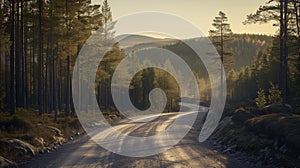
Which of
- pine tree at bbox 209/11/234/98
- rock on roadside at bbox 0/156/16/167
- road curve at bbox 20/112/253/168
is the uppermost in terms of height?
pine tree at bbox 209/11/234/98

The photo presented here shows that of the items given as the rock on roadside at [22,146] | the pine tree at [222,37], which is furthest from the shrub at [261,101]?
the rock on roadside at [22,146]

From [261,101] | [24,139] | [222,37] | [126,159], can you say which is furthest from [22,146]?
[222,37]

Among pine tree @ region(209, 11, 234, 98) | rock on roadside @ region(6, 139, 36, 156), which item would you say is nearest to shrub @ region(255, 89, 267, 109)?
pine tree @ region(209, 11, 234, 98)

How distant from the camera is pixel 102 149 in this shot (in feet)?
64.8

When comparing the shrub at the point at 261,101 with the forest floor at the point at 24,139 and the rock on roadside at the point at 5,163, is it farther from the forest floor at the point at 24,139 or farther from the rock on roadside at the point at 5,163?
the rock on roadside at the point at 5,163

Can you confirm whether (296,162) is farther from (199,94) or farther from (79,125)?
(199,94)

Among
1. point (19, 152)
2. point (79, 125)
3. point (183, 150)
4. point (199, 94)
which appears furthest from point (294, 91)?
point (199, 94)

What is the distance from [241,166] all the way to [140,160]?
4.02m

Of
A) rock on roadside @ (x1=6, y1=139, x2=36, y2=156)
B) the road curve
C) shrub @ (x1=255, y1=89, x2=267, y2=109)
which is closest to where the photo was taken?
the road curve

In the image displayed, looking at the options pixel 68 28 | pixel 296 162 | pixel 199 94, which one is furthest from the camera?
pixel 199 94

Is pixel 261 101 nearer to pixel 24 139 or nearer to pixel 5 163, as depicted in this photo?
pixel 24 139

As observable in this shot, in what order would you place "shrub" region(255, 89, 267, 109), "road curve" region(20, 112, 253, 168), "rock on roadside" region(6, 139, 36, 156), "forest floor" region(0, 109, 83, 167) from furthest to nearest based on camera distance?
1. "shrub" region(255, 89, 267, 109)
2. "rock on roadside" region(6, 139, 36, 156)
3. "forest floor" region(0, 109, 83, 167)
4. "road curve" region(20, 112, 253, 168)

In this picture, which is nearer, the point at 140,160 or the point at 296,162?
the point at 296,162

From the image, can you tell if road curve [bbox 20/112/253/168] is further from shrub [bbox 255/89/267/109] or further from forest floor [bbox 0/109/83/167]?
shrub [bbox 255/89/267/109]
